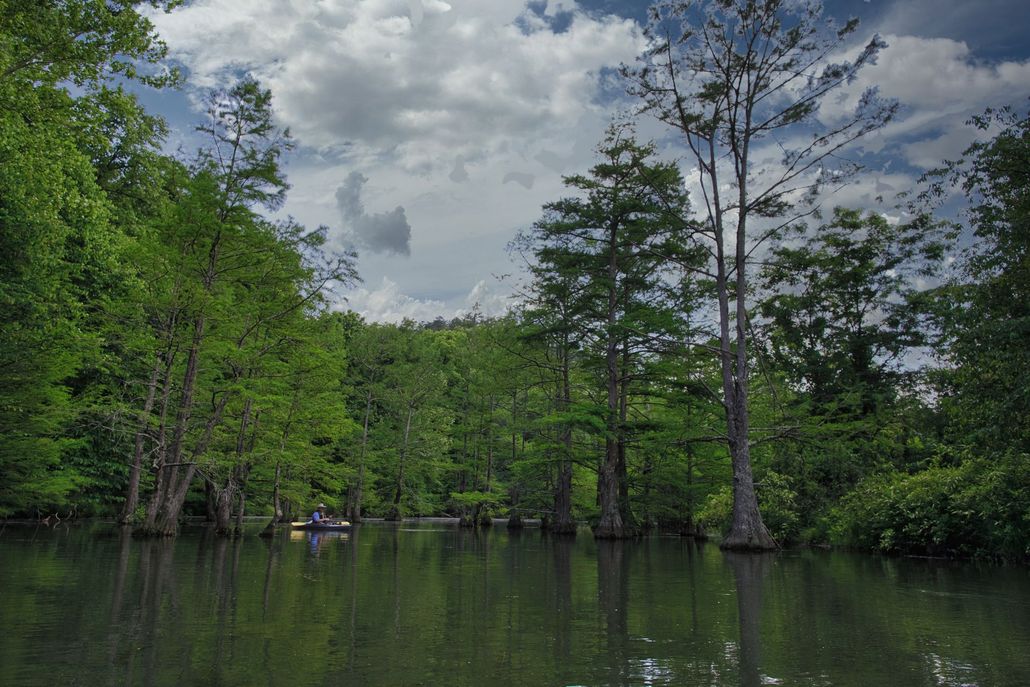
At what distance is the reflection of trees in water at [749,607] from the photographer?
4.69 m

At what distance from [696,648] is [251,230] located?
70.4 feet

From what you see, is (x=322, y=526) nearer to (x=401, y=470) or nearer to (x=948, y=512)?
(x=401, y=470)

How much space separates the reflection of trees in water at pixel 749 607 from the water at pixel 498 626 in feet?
0.12

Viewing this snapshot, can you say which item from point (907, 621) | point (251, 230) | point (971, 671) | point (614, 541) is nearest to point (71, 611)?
point (971, 671)

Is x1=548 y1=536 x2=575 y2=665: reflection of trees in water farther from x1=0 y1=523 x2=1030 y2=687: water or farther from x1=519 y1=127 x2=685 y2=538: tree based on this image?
x1=519 y1=127 x2=685 y2=538: tree

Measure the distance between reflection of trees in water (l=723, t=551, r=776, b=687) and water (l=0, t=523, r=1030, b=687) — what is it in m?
0.04

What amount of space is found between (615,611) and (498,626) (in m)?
1.64

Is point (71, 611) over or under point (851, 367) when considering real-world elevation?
under

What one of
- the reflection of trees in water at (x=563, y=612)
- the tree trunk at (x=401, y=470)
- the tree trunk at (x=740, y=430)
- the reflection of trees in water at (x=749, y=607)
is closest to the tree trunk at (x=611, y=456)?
the tree trunk at (x=740, y=430)

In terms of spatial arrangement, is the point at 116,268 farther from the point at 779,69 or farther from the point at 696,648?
the point at 779,69

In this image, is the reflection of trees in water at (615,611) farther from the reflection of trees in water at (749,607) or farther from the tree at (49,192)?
the tree at (49,192)

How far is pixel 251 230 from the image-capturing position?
23.2 m

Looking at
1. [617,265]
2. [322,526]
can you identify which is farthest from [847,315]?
[322,526]

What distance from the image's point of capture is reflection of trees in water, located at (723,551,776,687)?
15.4 ft
